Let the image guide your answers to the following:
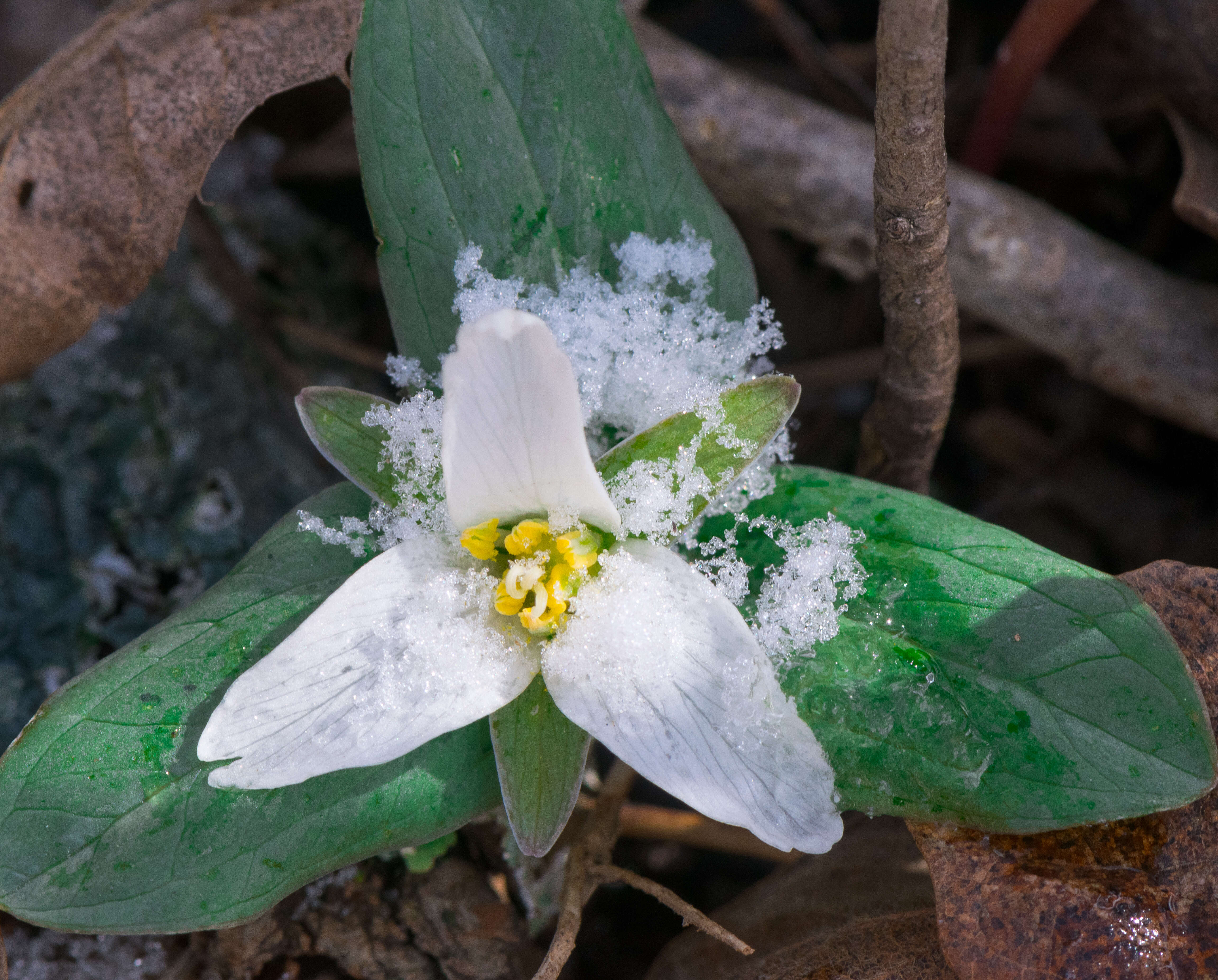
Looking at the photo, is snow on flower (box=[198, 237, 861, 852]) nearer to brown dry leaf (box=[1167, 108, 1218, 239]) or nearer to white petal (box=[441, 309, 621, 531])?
white petal (box=[441, 309, 621, 531])

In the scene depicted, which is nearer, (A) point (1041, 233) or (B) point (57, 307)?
(B) point (57, 307)

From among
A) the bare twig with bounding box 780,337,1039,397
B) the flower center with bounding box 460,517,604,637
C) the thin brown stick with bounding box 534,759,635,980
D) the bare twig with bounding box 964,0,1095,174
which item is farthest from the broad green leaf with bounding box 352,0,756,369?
the bare twig with bounding box 964,0,1095,174

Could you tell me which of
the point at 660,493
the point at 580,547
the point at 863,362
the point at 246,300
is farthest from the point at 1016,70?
the point at 246,300

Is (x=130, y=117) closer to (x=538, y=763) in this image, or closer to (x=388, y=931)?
(x=538, y=763)

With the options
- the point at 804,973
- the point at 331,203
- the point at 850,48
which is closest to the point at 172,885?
the point at 804,973

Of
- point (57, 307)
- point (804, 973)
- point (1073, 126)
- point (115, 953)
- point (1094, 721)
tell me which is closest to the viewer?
point (1094, 721)

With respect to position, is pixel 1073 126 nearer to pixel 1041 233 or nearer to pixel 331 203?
pixel 1041 233
